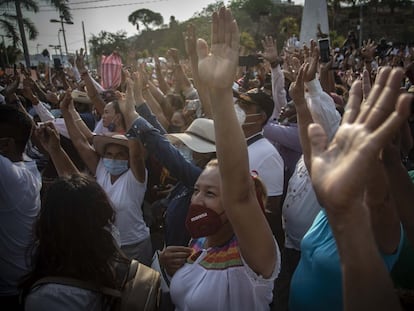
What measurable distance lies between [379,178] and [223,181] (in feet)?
1.78

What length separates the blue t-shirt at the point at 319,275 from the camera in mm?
1658

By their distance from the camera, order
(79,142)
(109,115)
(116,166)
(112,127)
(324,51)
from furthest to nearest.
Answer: (324,51) → (109,115) → (112,127) → (79,142) → (116,166)

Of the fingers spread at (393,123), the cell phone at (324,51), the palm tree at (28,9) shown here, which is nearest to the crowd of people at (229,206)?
the fingers spread at (393,123)

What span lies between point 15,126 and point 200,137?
1210 mm

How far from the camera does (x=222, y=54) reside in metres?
1.42

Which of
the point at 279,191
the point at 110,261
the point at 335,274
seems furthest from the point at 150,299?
the point at 279,191

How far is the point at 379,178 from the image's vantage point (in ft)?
4.15

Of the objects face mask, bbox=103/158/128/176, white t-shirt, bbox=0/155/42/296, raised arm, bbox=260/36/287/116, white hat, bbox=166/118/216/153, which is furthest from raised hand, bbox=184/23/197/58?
white t-shirt, bbox=0/155/42/296

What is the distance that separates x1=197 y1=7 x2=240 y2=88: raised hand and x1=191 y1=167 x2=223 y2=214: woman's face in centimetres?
53

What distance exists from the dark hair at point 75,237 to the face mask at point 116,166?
1001 millimetres

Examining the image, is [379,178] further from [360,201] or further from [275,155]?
[275,155]

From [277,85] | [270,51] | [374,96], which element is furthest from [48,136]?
[270,51]

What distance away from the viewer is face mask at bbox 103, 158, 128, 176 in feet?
8.94

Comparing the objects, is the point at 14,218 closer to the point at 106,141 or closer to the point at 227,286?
the point at 106,141
